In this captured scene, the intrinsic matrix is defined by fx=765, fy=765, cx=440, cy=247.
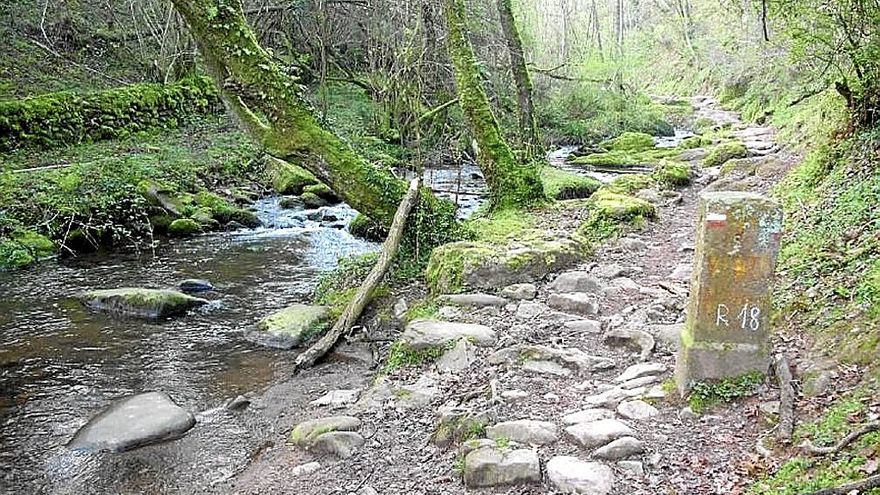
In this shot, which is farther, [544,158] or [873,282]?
[544,158]

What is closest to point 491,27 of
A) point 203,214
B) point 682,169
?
point 682,169

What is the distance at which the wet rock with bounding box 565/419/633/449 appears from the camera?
13.3 feet

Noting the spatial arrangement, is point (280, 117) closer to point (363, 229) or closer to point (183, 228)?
point (363, 229)

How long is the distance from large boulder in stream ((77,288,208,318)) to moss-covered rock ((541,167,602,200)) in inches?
238

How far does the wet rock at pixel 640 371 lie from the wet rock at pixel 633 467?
1.04 metres

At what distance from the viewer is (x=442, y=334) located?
19.6 ft

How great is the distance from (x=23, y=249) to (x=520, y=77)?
8.59 meters

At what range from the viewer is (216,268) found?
1066 cm

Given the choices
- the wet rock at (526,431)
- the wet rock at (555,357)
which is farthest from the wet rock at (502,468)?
the wet rock at (555,357)

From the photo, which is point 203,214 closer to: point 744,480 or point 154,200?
point 154,200

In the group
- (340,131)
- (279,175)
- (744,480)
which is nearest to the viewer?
(744,480)

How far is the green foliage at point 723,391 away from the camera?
422 cm

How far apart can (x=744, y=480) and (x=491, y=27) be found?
13034mm

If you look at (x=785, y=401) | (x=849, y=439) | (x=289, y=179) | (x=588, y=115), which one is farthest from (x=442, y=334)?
(x=588, y=115)
